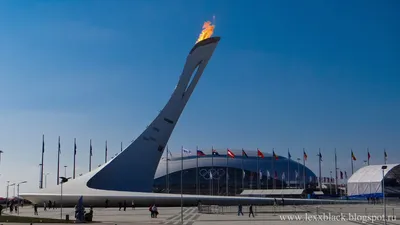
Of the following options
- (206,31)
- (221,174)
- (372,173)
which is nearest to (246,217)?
(206,31)

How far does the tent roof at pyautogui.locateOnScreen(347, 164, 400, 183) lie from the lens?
95500mm

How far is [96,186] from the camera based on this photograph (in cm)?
5534

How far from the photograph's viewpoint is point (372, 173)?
97062 millimetres

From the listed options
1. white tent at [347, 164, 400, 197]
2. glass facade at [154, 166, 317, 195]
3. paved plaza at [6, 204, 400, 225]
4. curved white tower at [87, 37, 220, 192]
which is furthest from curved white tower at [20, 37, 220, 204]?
glass facade at [154, 166, 317, 195]

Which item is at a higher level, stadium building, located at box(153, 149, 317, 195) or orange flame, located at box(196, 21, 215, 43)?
orange flame, located at box(196, 21, 215, 43)

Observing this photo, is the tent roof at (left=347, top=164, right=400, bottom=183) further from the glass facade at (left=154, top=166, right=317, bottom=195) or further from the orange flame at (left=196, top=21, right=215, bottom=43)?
the orange flame at (left=196, top=21, right=215, bottom=43)

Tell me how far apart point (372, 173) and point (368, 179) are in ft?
5.12

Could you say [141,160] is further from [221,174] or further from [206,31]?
[221,174]

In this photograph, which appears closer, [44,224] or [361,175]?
[44,224]

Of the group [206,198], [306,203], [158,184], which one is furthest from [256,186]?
[206,198]

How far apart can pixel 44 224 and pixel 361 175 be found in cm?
7903

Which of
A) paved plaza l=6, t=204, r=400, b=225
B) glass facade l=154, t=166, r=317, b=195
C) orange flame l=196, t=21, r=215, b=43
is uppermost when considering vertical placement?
orange flame l=196, t=21, r=215, b=43

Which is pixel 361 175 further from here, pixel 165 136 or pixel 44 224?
pixel 44 224

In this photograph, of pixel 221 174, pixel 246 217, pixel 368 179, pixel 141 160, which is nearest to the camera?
pixel 246 217
